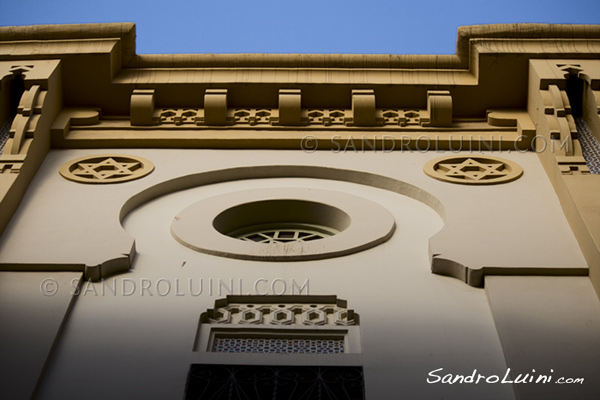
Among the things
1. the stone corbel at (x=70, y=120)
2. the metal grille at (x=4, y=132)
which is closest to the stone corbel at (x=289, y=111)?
the stone corbel at (x=70, y=120)

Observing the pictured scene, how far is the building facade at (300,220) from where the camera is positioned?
5.70 meters

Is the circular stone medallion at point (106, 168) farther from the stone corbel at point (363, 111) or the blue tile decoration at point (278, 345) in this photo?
the blue tile decoration at point (278, 345)

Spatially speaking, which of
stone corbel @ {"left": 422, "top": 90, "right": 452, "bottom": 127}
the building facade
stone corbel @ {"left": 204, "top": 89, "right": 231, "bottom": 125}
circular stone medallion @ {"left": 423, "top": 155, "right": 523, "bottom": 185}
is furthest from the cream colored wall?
stone corbel @ {"left": 422, "top": 90, "right": 452, "bottom": 127}

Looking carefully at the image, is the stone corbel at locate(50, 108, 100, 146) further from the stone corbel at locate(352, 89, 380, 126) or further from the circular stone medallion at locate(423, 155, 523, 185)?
Answer: the circular stone medallion at locate(423, 155, 523, 185)

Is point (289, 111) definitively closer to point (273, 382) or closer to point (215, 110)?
point (215, 110)

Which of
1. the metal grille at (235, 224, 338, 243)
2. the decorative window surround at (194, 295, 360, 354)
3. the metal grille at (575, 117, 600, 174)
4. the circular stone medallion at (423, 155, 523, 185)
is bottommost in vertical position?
the decorative window surround at (194, 295, 360, 354)

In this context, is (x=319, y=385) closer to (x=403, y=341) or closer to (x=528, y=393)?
(x=403, y=341)

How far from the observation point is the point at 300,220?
8.27 m

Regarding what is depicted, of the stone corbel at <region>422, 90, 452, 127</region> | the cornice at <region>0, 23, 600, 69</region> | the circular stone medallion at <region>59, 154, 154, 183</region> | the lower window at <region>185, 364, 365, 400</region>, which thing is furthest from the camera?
the cornice at <region>0, 23, 600, 69</region>

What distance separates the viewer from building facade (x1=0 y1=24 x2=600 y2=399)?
5695mm

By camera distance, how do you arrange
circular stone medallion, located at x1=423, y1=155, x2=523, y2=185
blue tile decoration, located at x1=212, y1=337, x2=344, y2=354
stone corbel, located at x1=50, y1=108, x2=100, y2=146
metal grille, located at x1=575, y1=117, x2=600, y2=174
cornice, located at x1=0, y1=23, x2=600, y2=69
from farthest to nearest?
cornice, located at x1=0, y1=23, x2=600, y2=69 < stone corbel, located at x1=50, y1=108, x2=100, y2=146 < circular stone medallion, located at x1=423, y1=155, x2=523, y2=185 < metal grille, located at x1=575, y1=117, x2=600, y2=174 < blue tile decoration, located at x1=212, y1=337, x2=344, y2=354

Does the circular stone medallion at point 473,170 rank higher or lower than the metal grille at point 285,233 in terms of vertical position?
higher

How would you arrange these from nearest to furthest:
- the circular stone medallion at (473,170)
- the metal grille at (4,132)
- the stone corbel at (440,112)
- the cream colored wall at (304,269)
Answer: the cream colored wall at (304,269)
the circular stone medallion at (473,170)
the metal grille at (4,132)
the stone corbel at (440,112)

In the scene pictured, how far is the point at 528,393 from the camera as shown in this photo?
17.4ft
